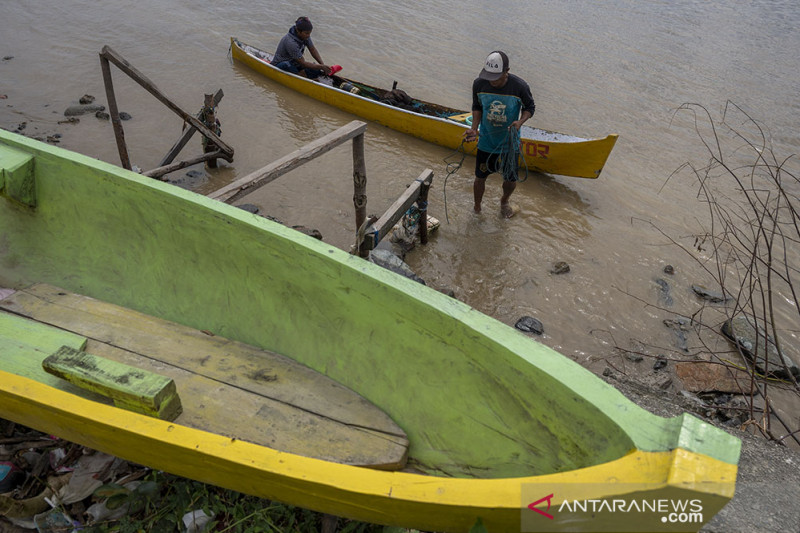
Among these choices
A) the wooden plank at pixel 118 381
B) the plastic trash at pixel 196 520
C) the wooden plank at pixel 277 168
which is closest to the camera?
the wooden plank at pixel 118 381

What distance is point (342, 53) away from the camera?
951 centimetres

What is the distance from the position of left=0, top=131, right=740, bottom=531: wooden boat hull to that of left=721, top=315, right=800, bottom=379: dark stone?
8.54 ft

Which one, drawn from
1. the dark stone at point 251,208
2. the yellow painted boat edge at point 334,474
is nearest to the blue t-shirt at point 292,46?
the dark stone at point 251,208

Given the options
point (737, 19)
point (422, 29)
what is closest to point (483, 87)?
point (422, 29)

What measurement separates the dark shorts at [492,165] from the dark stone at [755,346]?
7.30 ft

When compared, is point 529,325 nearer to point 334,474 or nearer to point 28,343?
point 334,474

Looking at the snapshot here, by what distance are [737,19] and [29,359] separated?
15.2 meters

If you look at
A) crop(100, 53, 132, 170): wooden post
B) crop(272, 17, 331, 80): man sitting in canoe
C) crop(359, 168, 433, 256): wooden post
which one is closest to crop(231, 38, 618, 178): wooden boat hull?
crop(272, 17, 331, 80): man sitting in canoe

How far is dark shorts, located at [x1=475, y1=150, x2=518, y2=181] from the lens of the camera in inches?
189

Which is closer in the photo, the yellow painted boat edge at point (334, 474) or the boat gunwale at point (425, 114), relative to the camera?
the yellow painted boat edge at point (334, 474)

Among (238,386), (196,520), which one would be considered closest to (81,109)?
(238,386)

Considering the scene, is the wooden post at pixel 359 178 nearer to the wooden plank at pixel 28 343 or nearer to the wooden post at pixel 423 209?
the wooden post at pixel 423 209

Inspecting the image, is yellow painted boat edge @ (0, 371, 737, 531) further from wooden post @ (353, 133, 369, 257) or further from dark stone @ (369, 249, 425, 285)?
dark stone @ (369, 249, 425, 285)

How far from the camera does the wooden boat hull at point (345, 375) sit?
1.54 metres
